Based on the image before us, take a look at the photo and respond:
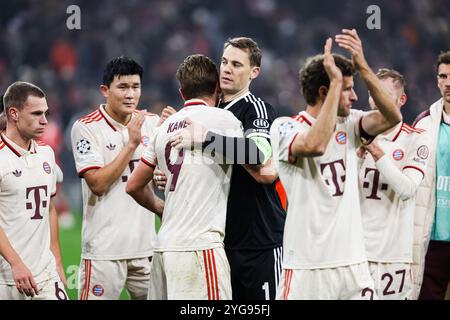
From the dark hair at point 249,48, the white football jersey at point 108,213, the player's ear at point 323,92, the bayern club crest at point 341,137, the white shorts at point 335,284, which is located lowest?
the white shorts at point 335,284

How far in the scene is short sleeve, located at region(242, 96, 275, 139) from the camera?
518cm

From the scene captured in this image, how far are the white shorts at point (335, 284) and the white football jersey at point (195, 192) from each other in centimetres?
61

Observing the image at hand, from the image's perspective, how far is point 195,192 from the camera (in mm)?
4898

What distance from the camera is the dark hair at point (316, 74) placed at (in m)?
4.64

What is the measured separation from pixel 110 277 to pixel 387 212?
202 cm

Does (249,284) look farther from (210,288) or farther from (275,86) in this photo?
(275,86)

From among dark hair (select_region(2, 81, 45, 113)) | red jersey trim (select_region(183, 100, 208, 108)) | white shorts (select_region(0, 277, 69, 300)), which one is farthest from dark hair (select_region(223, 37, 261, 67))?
white shorts (select_region(0, 277, 69, 300))

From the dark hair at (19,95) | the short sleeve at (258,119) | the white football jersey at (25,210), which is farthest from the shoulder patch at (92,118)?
the short sleeve at (258,119)

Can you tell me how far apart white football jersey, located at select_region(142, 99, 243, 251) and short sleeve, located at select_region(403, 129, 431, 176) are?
136 cm

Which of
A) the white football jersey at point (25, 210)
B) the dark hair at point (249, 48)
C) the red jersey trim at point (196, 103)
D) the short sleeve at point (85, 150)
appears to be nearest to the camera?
the red jersey trim at point (196, 103)

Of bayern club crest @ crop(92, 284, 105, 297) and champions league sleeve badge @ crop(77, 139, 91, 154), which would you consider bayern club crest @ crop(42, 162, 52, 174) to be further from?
bayern club crest @ crop(92, 284, 105, 297)

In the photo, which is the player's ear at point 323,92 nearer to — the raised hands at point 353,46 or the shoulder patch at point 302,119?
the shoulder patch at point 302,119

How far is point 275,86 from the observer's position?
17.1 meters

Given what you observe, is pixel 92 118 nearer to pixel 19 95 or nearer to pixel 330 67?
pixel 19 95
